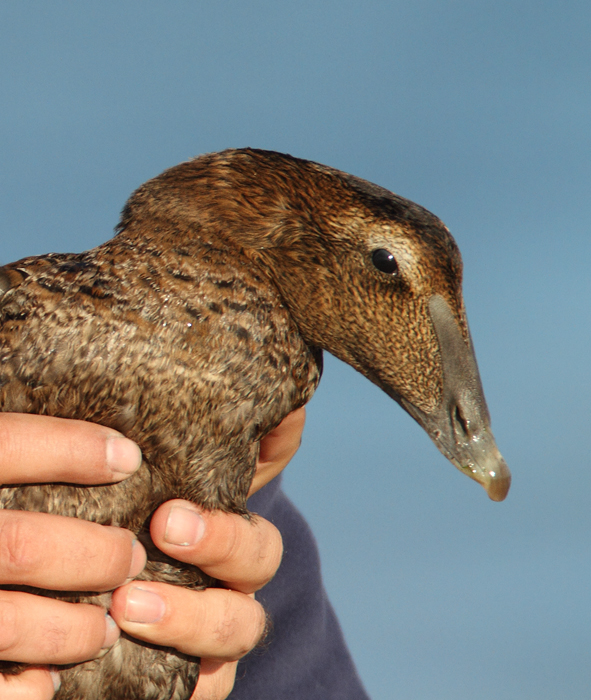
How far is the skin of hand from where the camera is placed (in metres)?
1.55

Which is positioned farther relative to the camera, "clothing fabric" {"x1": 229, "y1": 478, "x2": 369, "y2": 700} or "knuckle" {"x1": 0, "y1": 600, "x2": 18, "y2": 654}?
"clothing fabric" {"x1": 229, "y1": 478, "x2": 369, "y2": 700}

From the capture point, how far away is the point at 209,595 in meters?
2.00

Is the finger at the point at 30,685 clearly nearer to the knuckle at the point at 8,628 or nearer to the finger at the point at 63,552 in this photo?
the knuckle at the point at 8,628

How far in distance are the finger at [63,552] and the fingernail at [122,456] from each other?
14 centimetres

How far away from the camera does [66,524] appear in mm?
1623

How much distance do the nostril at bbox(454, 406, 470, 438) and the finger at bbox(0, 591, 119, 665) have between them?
2.93 ft

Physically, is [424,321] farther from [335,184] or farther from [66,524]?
[66,524]

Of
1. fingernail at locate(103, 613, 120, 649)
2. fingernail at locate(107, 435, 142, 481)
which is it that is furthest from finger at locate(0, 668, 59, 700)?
fingernail at locate(107, 435, 142, 481)

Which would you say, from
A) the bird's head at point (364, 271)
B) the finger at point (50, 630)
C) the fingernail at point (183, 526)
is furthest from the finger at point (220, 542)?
the bird's head at point (364, 271)

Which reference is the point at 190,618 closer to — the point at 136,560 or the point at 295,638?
the point at 136,560

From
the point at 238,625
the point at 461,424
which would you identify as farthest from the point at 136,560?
the point at 461,424

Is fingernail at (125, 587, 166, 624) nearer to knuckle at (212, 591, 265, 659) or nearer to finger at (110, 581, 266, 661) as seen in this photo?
finger at (110, 581, 266, 661)

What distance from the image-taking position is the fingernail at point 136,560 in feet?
5.60

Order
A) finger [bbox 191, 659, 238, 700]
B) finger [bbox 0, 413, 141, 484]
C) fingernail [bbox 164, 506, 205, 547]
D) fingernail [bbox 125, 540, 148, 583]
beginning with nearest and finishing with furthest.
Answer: finger [bbox 0, 413, 141, 484] → fingernail [bbox 164, 506, 205, 547] → fingernail [bbox 125, 540, 148, 583] → finger [bbox 191, 659, 238, 700]
